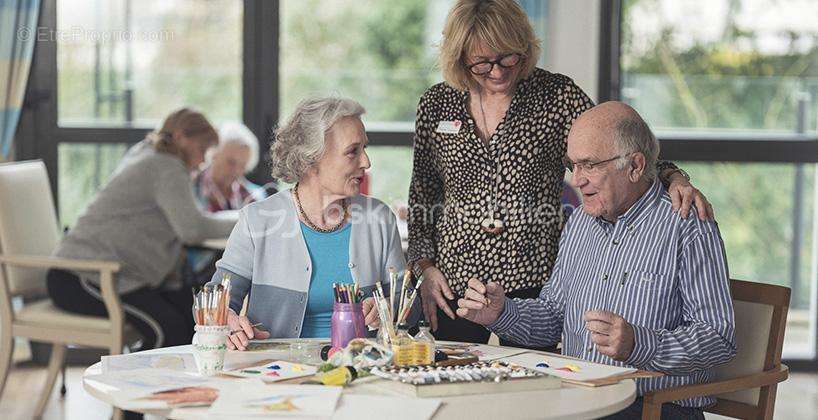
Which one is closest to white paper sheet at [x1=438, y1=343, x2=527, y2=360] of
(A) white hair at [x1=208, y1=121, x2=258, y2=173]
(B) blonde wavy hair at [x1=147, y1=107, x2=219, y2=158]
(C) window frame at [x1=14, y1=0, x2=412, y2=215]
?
(B) blonde wavy hair at [x1=147, y1=107, x2=219, y2=158]

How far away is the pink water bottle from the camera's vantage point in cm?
226

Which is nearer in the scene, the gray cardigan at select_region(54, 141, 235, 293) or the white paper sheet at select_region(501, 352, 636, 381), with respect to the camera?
the white paper sheet at select_region(501, 352, 636, 381)

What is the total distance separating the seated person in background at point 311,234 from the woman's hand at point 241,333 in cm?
14

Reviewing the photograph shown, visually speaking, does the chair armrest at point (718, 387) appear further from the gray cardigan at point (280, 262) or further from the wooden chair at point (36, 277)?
the wooden chair at point (36, 277)

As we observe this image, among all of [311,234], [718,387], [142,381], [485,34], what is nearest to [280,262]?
[311,234]

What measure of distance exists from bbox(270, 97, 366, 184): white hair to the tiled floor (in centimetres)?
201

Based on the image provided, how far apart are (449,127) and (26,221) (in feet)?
7.27

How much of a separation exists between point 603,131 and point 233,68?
10.2 feet

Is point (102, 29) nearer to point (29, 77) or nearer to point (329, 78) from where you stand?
point (29, 77)

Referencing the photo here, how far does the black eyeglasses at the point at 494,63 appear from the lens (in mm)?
2727

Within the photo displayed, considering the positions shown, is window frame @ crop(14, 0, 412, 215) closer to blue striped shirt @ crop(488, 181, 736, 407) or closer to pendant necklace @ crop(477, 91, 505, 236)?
pendant necklace @ crop(477, 91, 505, 236)

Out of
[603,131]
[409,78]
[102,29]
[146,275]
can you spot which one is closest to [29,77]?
[102,29]

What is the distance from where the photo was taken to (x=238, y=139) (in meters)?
4.80

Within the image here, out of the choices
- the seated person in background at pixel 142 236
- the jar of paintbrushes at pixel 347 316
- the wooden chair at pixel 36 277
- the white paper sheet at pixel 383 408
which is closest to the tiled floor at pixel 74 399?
the wooden chair at pixel 36 277
